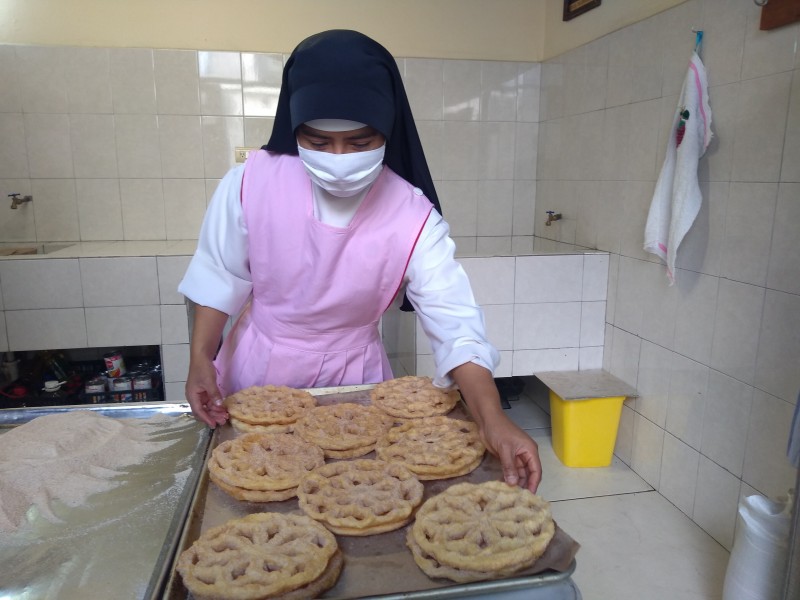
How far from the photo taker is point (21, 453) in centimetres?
119

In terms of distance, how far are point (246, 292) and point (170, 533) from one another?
2.39 ft

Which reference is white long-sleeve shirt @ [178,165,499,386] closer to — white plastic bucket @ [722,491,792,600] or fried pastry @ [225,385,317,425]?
fried pastry @ [225,385,317,425]

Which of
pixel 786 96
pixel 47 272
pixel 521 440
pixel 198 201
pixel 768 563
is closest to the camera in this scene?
pixel 521 440

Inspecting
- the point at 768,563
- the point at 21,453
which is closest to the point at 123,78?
the point at 21,453

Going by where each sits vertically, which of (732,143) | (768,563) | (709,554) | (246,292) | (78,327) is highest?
(732,143)

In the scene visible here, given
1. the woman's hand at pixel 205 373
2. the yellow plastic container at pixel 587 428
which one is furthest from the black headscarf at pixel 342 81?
the yellow plastic container at pixel 587 428

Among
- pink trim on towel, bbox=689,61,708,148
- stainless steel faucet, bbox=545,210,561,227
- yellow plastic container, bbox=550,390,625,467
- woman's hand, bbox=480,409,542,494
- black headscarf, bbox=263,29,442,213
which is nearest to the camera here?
woman's hand, bbox=480,409,542,494

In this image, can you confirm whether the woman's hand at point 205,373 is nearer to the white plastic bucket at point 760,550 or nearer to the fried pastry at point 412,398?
the fried pastry at point 412,398

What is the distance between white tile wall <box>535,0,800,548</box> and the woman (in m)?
1.34

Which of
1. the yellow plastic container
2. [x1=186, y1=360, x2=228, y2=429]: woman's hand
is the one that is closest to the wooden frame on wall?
the yellow plastic container

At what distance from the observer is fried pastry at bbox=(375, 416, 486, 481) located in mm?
1184

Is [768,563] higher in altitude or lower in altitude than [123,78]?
lower

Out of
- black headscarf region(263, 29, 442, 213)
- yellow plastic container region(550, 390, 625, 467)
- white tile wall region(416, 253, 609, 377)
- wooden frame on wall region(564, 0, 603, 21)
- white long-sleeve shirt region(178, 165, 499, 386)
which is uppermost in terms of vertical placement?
wooden frame on wall region(564, 0, 603, 21)

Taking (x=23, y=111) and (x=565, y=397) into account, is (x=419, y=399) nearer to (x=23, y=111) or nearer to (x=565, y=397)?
(x=565, y=397)
